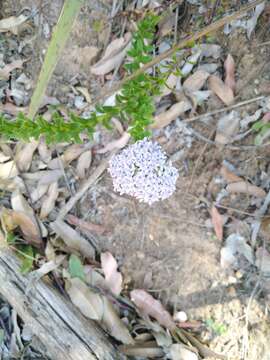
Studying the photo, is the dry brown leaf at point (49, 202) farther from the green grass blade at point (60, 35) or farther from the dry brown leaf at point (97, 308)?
the green grass blade at point (60, 35)

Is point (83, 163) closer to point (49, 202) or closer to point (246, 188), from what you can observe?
point (49, 202)

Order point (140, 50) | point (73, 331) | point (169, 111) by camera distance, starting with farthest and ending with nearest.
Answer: point (169, 111), point (73, 331), point (140, 50)

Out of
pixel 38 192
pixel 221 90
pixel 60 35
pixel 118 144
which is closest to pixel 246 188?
pixel 221 90

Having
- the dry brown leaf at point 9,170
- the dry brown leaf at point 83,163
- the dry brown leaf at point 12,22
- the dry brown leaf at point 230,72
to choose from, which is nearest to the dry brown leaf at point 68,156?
the dry brown leaf at point 83,163

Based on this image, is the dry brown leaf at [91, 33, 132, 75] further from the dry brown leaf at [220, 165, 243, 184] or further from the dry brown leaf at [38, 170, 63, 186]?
the dry brown leaf at [220, 165, 243, 184]

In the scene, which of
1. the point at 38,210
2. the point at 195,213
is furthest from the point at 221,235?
the point at 38,210

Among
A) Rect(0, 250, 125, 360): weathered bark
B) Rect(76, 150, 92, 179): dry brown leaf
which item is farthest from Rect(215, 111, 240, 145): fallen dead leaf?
Rect(0, 250, 125, 360): weathered bark

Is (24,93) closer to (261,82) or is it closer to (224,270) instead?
(261,82)
